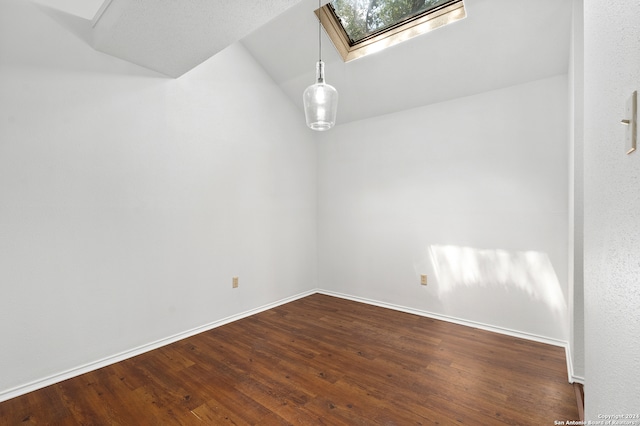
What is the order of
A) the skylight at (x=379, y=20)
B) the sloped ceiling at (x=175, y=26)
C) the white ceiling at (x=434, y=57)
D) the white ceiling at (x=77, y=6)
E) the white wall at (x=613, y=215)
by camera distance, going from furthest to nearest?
the skylight at (x=379, y=20) < the white ceiling at (x=434, y=57) < the white ceiling at (x=77, y=6) < the sloped ceiling at (x=175, y=26) < the white wall at (x=613, y=215)

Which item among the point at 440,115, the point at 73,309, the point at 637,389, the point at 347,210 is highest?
the point at 440,115

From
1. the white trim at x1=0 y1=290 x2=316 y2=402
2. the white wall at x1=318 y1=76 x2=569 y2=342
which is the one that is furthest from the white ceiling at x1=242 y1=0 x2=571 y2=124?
the white trim at x1=0 y1=290 x2=316 y2=402

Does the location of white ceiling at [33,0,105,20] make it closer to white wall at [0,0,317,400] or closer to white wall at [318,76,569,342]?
white wall at [0,0,317,400]

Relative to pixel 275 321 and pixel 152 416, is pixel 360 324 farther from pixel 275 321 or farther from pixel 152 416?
pixel 152 416

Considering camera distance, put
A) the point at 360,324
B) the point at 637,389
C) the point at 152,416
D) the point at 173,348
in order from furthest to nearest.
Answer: the point at 360,324 → the point at 173,348 → the point at 152,416 → the point at 637,389

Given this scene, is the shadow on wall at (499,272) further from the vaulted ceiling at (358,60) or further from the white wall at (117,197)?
the white wall at (117,197)

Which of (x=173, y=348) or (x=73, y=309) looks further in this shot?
(x=173, y=348)

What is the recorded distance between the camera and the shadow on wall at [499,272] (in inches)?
105

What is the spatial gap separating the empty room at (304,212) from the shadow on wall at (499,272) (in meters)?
0.02

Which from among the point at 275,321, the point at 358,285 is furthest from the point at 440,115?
the point at 275,321

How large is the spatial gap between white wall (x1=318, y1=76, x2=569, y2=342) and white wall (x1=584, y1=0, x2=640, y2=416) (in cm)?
197

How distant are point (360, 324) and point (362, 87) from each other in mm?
2524

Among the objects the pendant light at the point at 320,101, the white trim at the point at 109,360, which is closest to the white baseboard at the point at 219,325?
the white trim at the point at 109,360

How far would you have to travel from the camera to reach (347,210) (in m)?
3.99
